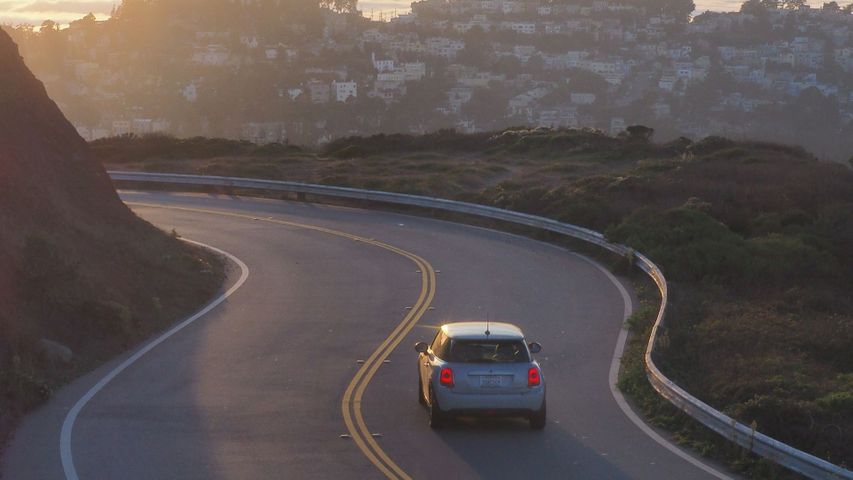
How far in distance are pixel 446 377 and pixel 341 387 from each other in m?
3.15

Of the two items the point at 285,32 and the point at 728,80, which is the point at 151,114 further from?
the point at 728,80

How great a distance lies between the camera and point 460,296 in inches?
1016

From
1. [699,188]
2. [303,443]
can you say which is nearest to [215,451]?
[303,443]

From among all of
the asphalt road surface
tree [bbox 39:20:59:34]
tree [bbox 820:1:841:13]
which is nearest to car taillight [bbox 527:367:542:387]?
the asphalt road surface

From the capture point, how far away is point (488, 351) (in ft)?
50.2

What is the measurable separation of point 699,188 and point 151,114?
61.7 meters

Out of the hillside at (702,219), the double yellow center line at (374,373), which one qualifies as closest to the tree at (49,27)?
the hillside at (702,219)

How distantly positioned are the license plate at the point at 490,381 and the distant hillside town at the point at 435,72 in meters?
57.0

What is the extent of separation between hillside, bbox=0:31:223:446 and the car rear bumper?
550 cm

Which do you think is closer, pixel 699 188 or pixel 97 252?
pixel 97 252

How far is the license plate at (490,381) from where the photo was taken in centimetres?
1495

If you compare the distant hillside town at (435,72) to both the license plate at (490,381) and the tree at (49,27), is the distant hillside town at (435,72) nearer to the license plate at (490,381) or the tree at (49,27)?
the tree at (49,27)

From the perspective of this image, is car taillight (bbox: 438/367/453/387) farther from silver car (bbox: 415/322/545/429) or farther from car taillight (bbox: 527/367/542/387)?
car taillight (bbox: 527/367/542/387)

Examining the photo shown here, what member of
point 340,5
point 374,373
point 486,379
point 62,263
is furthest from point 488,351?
point 340,5
